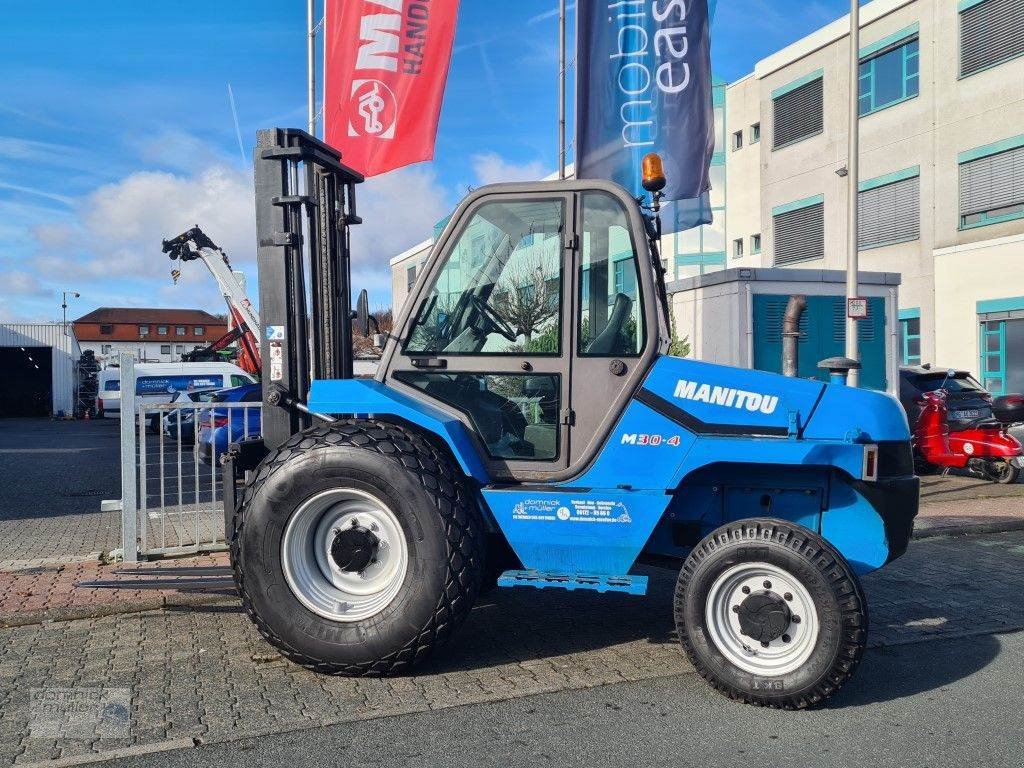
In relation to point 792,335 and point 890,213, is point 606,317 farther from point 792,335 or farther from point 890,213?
point 890,213

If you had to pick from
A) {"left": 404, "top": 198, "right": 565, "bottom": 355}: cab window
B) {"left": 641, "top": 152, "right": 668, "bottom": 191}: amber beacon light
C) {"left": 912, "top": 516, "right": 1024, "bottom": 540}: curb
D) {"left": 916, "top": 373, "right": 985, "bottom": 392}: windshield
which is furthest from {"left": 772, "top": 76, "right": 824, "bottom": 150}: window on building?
{"left": 404, "top": 198, "right": 565, "bottom": 355}: cab window

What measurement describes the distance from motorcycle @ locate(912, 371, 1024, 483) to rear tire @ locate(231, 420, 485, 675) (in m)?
10.9

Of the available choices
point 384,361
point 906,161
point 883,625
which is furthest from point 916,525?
point 906,161

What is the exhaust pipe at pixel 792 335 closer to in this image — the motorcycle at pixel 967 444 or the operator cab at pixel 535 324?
the operator cab at pixel 535 324

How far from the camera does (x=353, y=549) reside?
4898 mm

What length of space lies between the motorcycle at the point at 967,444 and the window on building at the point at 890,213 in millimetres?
12777

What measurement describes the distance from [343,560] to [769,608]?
7.13ft

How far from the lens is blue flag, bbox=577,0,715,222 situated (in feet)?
38.0

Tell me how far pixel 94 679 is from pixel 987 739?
437 centimetres

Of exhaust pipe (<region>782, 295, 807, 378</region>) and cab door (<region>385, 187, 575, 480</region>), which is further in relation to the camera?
exhaust pipe (<region>782, 295, 807, 378</region>)

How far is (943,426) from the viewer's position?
1369 cm

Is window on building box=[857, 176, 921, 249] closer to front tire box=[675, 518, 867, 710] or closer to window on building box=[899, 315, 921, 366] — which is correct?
window on building box=[899, 315, 921, 366]

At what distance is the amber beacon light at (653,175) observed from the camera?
5.11m

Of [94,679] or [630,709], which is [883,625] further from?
[94,679]
